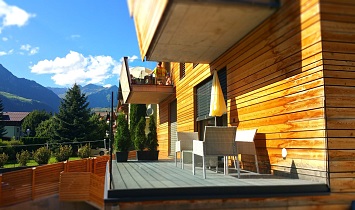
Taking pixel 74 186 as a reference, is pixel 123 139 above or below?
above

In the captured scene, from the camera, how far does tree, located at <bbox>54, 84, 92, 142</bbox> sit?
112 feet

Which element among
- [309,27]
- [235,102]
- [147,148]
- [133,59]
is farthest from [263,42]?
[133,59]

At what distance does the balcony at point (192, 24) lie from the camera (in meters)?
5.00

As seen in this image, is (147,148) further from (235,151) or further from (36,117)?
(36,117)

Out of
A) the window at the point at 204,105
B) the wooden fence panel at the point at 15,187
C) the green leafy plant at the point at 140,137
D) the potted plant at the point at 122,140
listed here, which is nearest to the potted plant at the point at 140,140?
the green leafy plant at the point at 140,137

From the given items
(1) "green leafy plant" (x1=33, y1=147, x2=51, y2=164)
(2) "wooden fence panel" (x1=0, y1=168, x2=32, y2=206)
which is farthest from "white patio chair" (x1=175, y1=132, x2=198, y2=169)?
(1) "green leafy plant" (x1=33, y1=147, x2=51, y2=164)

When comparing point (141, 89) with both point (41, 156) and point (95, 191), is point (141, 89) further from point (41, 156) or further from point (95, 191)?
point (41, 156)

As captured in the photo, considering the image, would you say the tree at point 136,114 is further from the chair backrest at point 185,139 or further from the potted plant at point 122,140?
the chair backrest at point 185,139

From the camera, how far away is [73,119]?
35.1 m

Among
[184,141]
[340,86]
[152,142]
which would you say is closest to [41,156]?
[152,142]

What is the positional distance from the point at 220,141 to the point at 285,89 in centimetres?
136

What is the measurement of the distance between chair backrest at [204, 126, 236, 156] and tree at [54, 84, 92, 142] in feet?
98.7

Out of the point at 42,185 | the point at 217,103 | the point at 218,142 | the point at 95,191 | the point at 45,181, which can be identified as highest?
the point at 217,103

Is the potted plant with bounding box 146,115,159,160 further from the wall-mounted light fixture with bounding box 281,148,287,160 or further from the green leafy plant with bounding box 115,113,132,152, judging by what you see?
the wall-mounted light fixture with bounding box 281,148,287,160
